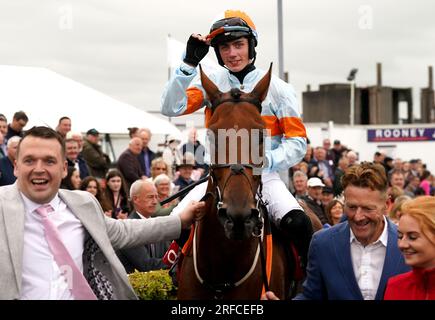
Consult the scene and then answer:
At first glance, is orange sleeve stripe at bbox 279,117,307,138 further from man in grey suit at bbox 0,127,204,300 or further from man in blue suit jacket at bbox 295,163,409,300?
man in grey suit at bbox 0,127,204,300

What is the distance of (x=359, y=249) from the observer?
401cm

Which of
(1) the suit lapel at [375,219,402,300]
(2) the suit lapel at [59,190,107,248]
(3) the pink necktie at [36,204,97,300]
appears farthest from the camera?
(1) the suit lapel at [375,219,402,300]

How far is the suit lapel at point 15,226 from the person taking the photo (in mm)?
3340

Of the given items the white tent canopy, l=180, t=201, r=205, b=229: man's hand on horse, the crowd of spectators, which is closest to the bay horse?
l=180, t=201, r=205, b=229: man's hand on horse

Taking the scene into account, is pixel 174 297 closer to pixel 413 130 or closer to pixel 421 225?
pixel 421 225

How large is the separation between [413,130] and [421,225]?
97.0ft

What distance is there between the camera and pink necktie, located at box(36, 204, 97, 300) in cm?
348

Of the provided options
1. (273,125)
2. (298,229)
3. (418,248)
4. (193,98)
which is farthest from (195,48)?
(418,248)

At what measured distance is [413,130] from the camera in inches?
1257

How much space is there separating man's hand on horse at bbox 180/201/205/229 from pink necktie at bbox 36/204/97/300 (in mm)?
807

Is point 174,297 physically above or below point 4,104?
below

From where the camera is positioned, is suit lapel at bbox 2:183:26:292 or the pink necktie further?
the pink necktie

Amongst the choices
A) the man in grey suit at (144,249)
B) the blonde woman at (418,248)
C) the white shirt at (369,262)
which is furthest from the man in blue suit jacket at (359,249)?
the man in grey suit at (144,249)
